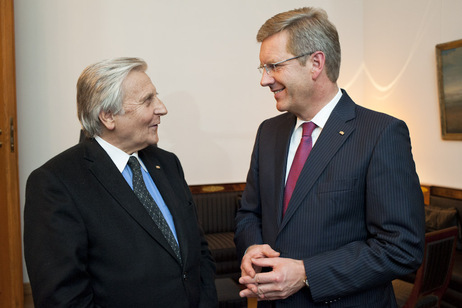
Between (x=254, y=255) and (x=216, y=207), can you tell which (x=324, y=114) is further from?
(x=216, y=207)

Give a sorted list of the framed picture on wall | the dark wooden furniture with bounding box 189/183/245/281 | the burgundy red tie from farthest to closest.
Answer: the dark wooden furniture with bounding box 189/183/245/281 < the framed picture on wall < the burgundy red tie

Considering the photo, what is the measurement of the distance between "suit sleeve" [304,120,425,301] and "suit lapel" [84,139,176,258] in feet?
2.08

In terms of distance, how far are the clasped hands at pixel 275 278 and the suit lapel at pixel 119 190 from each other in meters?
0.37

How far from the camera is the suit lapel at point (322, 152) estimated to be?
5.32 feet

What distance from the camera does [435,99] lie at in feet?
15.9

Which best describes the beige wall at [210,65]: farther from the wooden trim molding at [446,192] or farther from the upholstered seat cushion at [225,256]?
the upholstered seat cushion at [225,256]

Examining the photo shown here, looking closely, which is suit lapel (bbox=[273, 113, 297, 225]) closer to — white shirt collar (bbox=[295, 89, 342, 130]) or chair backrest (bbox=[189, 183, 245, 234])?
white shirt collar (bbox=[295, 89, 342, 130])

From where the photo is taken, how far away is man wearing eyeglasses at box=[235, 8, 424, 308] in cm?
149

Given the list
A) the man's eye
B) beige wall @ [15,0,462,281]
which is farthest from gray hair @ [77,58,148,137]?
beige wall @ [15,0,462,281]

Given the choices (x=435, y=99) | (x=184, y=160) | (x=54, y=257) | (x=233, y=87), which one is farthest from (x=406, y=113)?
(x=54, y=257)

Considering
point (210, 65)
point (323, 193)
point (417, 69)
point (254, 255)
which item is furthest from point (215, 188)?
point (323, 193)

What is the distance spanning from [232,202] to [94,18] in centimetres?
278

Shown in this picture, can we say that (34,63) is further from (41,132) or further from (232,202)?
(232,202)

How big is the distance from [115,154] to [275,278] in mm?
894
